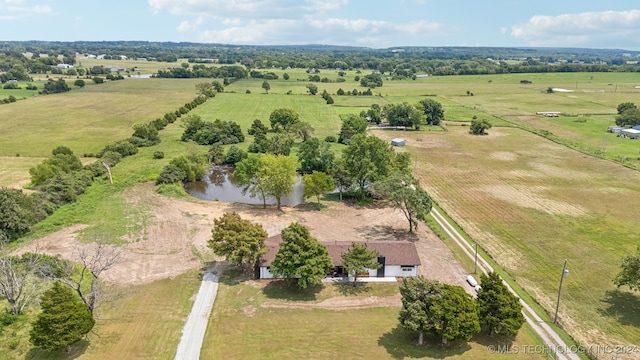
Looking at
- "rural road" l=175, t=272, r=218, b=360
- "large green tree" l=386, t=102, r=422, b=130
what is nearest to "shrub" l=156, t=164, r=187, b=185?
"rural road" l=175, t=272, r=218, b=360

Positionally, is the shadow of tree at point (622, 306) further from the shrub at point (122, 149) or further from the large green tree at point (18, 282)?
the shrub at point (122, 149)

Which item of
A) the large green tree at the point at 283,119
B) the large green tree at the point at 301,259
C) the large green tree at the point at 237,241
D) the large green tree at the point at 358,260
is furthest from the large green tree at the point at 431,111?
the large green tree at the point at 301,259

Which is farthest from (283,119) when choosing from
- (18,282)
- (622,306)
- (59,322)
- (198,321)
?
(59,322)

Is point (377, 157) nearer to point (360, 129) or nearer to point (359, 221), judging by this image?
point (359, 221)

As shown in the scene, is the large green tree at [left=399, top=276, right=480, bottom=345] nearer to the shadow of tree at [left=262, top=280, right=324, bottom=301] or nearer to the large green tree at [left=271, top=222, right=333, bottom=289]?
the large green tree at [left=271, top=222, right=333, bottom=289]

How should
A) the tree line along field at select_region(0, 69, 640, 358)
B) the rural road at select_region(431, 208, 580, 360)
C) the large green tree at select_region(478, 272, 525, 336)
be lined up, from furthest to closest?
1. the tree line along field at select_region(0, 69, 640, 358)
2. the large green tree at select_region(478, 272, 525, 336)
3. the rural road at select_region(431, 208, 580, 360)

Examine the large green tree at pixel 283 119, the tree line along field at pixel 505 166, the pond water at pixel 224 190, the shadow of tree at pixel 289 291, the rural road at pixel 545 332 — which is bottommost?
the pond water at pixel 224 190
